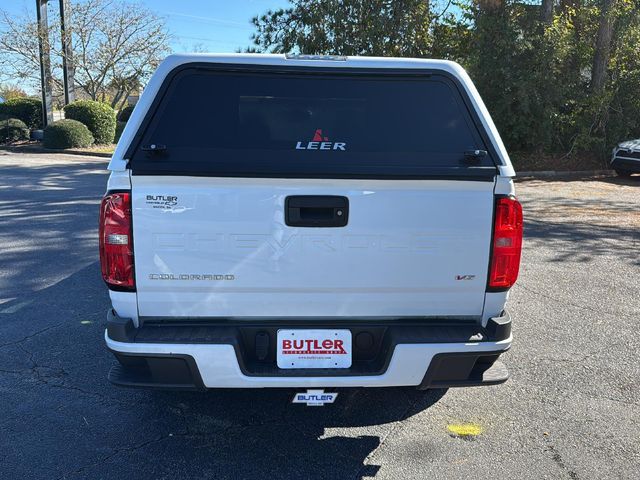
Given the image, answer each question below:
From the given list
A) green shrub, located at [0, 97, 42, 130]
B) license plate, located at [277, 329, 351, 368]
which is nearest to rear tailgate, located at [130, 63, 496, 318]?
license plate, located at [277, 329, 351, 368]

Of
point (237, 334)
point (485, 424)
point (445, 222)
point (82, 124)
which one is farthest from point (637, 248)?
point (82, 124)

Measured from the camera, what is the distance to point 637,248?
8141 mm

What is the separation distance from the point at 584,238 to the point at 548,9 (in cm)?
1088

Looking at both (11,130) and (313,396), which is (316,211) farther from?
(11,130)

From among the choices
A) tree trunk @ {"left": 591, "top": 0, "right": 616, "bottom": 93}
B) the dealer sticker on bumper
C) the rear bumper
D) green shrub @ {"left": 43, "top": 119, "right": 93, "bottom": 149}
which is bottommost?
the dealer sticker on bumper

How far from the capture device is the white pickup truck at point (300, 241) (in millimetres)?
2768

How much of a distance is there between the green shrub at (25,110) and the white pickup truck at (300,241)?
933 inches

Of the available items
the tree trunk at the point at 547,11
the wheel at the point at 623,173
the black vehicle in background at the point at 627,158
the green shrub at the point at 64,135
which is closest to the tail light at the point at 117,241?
the black vehicle in background at the point at 627,158

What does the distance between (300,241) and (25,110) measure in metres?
24.5

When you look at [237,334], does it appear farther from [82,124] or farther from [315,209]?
[82,124]

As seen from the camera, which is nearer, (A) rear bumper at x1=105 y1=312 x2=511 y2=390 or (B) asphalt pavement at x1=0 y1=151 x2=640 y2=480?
(A) rear bumper at x1=105 y1=312 x2=511 y2=390

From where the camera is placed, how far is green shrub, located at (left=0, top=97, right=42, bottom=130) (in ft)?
76.3

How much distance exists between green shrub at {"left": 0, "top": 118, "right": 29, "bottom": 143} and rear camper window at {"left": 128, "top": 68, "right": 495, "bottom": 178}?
72.9 feet

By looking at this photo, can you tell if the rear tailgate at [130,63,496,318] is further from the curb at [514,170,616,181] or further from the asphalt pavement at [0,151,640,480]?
the curb at [514,170,616,181]
